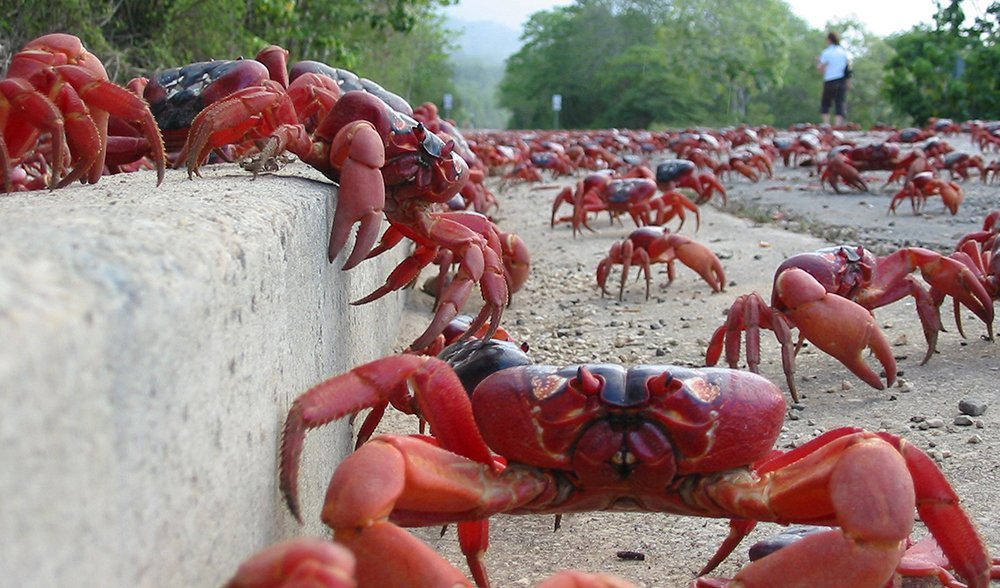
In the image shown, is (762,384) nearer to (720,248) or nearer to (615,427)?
(615,427)

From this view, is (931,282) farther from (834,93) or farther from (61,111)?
(834,93)

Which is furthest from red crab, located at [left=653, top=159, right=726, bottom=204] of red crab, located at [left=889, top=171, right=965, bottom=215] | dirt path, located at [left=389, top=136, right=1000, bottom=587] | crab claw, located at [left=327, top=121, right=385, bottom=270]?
crab claw, located at [left=327, top=121, right=385, bottom=270]

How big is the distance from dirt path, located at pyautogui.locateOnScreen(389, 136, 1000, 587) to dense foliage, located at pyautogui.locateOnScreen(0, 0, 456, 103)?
4.65 meters

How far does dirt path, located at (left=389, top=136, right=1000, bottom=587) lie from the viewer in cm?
279

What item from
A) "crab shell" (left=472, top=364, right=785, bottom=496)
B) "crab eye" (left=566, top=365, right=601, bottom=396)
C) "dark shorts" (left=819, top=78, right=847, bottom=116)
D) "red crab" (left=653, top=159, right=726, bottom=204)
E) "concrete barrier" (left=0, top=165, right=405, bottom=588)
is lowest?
"red crab" (left=653, top=159, right=726, bottom=204)

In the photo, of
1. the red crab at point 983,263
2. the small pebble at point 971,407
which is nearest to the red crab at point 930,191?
the red crab at point 983,263

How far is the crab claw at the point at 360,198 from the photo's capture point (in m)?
2.56

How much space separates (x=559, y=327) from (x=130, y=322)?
15.5 feet

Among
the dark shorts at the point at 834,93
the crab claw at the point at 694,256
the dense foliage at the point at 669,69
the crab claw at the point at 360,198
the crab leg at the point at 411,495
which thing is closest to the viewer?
the crab leg at the point at 411,495

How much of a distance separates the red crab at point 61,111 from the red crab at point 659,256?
4.11 metres

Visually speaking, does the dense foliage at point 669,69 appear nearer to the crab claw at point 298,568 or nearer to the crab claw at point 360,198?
the crab claw at point 360,198

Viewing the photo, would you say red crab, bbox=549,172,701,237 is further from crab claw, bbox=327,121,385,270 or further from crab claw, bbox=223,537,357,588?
crab claw, bbox=223,537,357,588

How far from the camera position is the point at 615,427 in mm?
2066

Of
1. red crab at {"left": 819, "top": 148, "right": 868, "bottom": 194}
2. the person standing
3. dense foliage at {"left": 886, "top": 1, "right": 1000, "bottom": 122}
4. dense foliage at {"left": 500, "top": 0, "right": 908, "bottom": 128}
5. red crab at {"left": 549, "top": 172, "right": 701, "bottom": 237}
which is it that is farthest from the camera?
dense foliage at {"left": 500, "top": 0, "right": 908, "bottom": 128}
